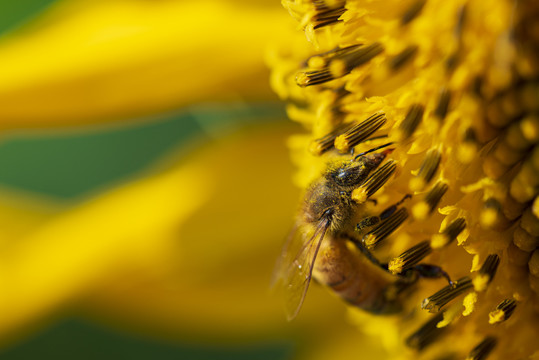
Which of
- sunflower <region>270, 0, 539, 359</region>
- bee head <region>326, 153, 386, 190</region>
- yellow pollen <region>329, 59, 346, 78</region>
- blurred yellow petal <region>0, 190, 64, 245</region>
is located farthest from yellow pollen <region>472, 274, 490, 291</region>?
blurred yellow petal <region>0, 190, 64, 245</region>

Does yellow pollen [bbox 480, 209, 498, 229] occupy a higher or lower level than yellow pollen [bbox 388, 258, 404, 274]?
lower

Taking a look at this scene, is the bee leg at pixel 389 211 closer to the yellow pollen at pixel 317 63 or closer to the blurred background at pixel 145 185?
the yellow pollen at pixel 317 63

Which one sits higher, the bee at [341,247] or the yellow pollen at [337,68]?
the yellow pollen at [337,68]

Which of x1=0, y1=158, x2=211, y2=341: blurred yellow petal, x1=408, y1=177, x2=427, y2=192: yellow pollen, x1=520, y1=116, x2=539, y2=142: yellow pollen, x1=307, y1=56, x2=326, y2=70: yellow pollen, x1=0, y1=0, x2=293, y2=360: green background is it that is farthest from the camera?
x1=0, y1=0, x2=293, y2=360: green background

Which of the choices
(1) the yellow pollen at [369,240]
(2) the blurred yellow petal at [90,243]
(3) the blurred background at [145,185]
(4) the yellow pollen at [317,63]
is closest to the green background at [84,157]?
(3) the blurred background at [145,185]

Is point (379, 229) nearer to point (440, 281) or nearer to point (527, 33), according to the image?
point (440, 281)

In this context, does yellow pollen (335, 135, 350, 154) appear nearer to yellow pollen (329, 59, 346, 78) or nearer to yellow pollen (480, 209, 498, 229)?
yellow pollen (329, 59, 346, 78)

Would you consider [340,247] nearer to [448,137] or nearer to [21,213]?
[448,137]
